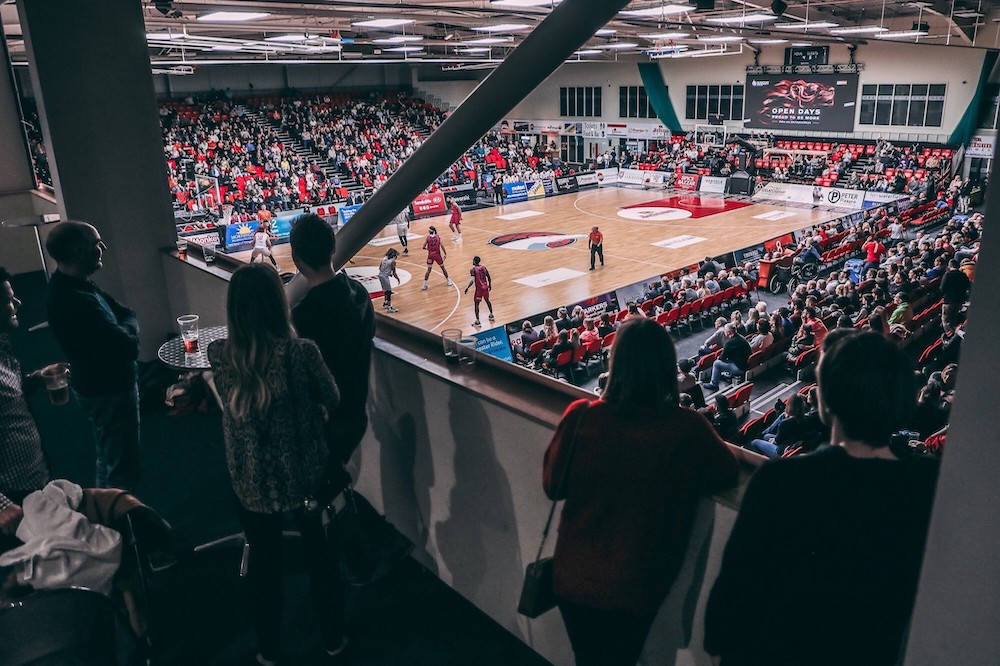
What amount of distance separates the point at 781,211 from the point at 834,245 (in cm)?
775

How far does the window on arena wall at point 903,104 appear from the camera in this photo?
27.7 m

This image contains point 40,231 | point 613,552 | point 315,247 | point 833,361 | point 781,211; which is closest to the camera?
point 833,361

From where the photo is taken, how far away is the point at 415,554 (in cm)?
366

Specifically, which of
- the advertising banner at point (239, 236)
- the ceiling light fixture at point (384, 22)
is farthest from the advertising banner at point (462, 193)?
the ceiling light fixture at point (384, 22)

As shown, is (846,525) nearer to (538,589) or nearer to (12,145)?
(538,589)

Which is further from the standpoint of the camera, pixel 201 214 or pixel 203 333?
pixel 201 214

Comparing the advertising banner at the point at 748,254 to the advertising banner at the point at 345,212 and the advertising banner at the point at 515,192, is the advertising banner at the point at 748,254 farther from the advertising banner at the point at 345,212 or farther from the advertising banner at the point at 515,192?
the advertising banner at the point at 515,192

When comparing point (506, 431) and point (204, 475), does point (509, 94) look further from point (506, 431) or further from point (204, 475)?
point (204, 475)

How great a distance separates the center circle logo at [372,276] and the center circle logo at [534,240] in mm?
3622

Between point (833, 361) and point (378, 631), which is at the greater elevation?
point (833, 361)

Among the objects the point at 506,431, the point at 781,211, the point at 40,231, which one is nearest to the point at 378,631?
the point at 506,431

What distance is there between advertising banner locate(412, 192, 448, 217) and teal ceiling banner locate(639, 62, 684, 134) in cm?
1635

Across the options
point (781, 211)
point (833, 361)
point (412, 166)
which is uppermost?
point (412, 166)

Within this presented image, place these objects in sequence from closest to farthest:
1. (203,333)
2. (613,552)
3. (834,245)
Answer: (613,552) → (203,333) → (834,245)
